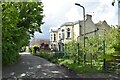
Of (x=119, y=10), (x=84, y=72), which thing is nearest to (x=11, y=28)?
(x=84, y=72)

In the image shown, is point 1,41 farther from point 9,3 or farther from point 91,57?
point 91,57

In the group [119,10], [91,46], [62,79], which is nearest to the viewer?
[119,10]

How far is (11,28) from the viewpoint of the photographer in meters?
13.3

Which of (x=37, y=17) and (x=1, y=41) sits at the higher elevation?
(x=37, y=17)

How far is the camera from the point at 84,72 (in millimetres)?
13562

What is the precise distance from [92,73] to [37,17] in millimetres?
9374

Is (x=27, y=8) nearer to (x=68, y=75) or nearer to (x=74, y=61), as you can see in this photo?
(x=74, y=61)

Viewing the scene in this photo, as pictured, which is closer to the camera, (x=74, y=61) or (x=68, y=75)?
(x=68, y=75)

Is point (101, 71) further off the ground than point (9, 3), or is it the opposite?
point (9, 3)

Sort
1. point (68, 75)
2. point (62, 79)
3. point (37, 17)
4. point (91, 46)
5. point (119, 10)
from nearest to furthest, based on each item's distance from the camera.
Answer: point (119, 10)
point (62, 79)
point (68, 75)
point (91, 46)
point (37, 17)

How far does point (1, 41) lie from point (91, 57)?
591 cm

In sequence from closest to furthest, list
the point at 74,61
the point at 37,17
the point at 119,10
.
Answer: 1. the point at 119,10
2. the point at 74,61
3. the point at 37,17

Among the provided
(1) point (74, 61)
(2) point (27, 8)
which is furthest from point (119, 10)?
(2) point (27, 8)

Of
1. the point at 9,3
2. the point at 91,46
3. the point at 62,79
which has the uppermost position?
the point at 9,3
